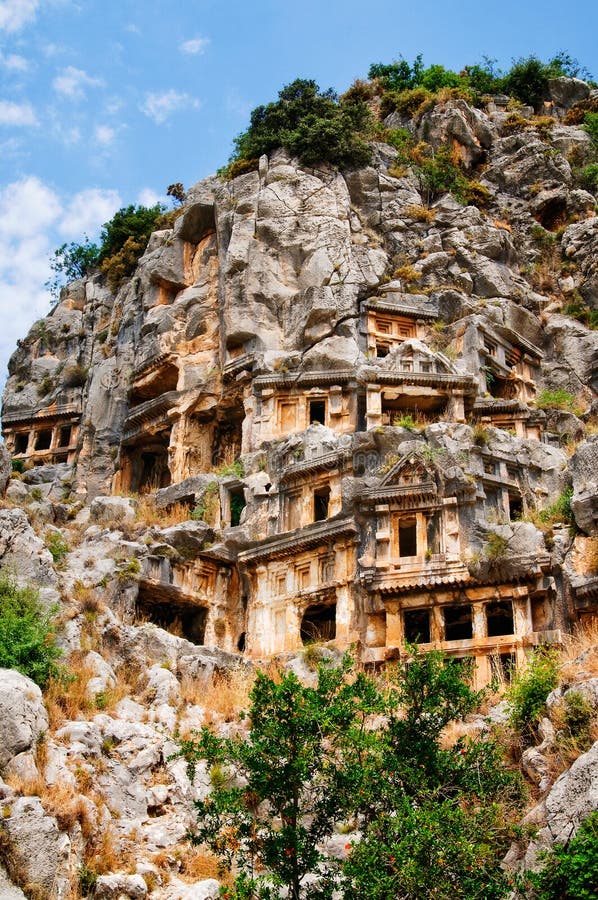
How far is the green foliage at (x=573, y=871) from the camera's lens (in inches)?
481

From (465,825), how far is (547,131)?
43.2m

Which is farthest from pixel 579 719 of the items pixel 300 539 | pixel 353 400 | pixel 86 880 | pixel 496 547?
pixel 353 400

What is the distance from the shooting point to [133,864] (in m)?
16.1

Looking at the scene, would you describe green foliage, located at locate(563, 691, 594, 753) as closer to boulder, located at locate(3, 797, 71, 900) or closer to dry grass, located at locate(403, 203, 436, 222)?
boulder, located at locate(3, 797, 71, 900)

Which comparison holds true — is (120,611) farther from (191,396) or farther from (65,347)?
(65,347)

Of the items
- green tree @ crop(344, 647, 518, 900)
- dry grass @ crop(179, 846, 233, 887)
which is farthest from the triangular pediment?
dry grass @ crop(179, 846, 233, 887)

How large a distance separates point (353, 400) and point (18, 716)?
21359 millimetres

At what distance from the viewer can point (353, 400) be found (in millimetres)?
36375

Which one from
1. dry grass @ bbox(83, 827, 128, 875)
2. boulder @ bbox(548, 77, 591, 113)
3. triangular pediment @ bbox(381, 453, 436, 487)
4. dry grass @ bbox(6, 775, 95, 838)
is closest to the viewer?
dry grass @ bbox(83, 827, 128, 875)

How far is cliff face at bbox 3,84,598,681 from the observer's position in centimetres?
2828

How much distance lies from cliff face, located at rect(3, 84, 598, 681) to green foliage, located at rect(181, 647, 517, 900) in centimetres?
1149

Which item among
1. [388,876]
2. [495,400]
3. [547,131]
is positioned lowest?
[388,876]

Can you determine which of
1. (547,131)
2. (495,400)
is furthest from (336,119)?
(495,400)

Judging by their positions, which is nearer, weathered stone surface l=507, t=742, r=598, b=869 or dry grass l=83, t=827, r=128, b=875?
weathered stone surface l=507, t=742, r=598, b=869
